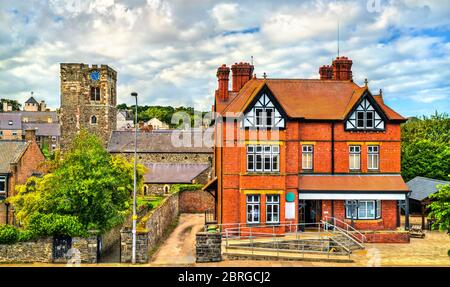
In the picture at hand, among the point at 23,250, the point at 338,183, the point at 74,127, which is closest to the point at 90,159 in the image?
the point at 23,250

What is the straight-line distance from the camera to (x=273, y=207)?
27.9m

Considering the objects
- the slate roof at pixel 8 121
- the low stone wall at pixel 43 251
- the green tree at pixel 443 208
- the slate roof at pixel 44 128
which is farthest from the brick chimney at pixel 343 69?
the slate roof at pixel 8 121

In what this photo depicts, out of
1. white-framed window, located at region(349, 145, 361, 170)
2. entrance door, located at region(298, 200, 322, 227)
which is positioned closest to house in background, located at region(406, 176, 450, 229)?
white-framed window, located at region(349, 145, 361, 170)

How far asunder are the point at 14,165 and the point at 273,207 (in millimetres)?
23023

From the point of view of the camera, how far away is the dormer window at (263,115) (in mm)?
28047

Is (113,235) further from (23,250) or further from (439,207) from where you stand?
(439,207)

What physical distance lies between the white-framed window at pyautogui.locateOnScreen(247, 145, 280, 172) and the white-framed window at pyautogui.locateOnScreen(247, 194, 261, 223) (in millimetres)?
1821

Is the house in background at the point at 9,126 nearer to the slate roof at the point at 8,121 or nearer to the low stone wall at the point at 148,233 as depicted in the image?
the slate roof at the point at 8,121

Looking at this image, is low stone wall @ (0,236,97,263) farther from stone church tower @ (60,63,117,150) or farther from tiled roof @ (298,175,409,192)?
stone church tower @ (60,63,117,150)

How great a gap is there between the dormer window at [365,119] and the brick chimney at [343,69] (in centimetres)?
468

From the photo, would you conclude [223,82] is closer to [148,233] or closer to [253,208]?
[253,208]

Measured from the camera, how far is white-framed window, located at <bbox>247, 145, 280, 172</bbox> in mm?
28078

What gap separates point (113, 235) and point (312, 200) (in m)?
14.3

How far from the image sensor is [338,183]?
2961cm
